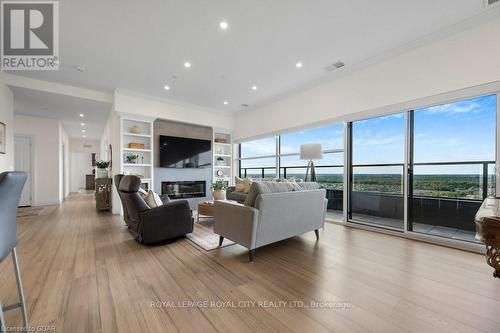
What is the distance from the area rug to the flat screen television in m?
2.36

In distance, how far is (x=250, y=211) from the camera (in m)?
2.47

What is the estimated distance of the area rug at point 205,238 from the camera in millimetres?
2986

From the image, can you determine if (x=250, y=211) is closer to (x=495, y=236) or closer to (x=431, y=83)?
(x=495, y=236)

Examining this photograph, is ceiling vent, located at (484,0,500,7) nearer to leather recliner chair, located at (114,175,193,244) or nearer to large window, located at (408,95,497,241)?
large window, located at (408,95,497,241)

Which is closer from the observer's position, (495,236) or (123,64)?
(495,236)

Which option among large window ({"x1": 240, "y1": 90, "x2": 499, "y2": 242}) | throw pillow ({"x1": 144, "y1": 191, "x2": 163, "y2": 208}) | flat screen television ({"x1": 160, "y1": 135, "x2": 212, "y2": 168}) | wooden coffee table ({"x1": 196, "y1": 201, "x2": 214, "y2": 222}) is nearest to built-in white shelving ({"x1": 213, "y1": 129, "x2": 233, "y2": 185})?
flat screen television ({"x1": 160, "y1": 135, "x2": 212, "y2": 168})

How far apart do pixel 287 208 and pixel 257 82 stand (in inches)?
119

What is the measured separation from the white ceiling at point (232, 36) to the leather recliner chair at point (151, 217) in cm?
207

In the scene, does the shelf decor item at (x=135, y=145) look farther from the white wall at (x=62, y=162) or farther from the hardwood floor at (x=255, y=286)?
the white wall at (x=62, y=162)

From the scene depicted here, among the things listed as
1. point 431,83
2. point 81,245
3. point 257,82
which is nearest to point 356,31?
point 431,83

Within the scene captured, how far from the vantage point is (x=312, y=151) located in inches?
168

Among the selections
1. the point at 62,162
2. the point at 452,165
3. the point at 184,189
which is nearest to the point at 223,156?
the point at 184,189

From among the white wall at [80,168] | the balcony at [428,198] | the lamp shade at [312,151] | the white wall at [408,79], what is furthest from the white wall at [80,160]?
the balcony at [428,198]

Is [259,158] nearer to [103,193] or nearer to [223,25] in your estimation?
[223,25]
